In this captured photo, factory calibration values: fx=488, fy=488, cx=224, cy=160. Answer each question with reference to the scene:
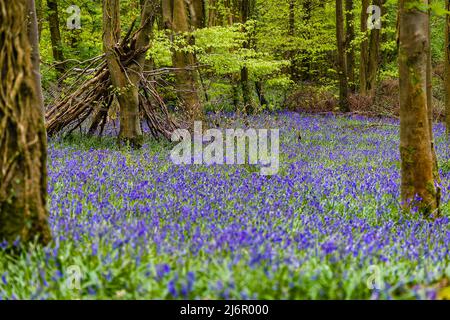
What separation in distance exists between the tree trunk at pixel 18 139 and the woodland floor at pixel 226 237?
23cm

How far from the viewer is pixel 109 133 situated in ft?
39.4

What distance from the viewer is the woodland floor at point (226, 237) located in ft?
9.34

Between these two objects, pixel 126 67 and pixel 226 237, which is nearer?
pixel 226 237

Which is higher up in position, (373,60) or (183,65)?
(373,60)

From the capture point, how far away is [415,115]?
211 inches

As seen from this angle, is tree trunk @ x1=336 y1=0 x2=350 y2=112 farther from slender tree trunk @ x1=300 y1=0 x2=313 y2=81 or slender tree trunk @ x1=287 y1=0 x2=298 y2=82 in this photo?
slender tree trunk @ x1=287 y1=0 x2=298 y2=82

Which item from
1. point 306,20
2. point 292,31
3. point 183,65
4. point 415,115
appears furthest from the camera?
point 306,20

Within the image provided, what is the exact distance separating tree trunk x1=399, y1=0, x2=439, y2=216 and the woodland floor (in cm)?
33

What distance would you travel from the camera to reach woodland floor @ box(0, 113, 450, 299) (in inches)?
112

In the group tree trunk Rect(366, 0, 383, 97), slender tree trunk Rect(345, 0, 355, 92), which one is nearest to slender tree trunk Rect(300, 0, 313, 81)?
slender tree trunk Rect(345, 0, 355, 92)

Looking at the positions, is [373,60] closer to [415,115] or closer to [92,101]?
[92,101]

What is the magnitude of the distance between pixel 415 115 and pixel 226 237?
2.97 metres

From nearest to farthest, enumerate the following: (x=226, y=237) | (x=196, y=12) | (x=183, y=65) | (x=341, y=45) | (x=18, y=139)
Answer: (x=18, y=139), (x=226, y=237), (x=183, y=65), (x=196, y=12), (x=341, y=45)

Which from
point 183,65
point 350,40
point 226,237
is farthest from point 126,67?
point 350,40
